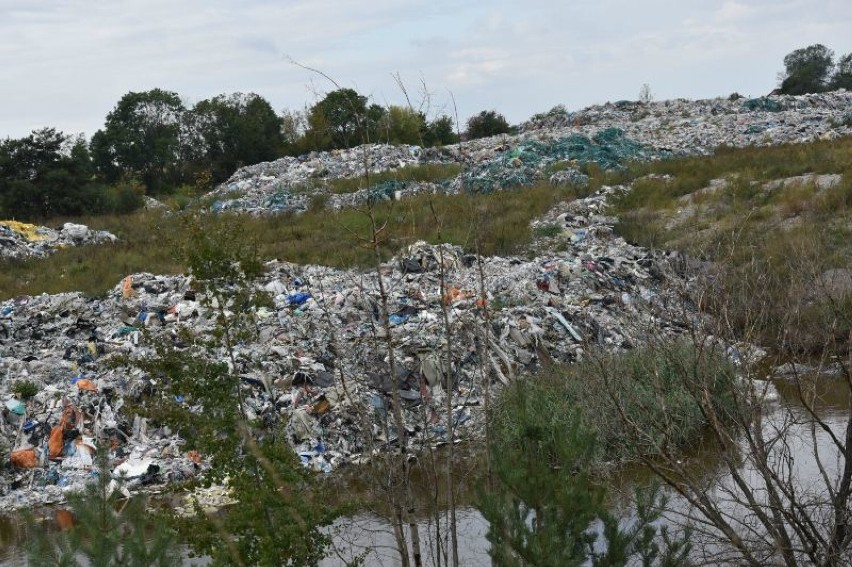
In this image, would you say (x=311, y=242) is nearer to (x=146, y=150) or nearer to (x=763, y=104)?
A: (x=763, y=104)

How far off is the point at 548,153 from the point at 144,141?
1958 centimetres

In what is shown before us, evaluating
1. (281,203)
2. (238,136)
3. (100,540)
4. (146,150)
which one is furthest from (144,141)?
(100,540)

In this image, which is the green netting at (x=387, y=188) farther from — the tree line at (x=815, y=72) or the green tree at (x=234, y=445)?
the tree line at (x=815, y=72)

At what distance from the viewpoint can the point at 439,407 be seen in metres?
8.36

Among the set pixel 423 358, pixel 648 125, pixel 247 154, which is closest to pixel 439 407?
pixel 423 358

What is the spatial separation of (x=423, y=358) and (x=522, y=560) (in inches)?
229

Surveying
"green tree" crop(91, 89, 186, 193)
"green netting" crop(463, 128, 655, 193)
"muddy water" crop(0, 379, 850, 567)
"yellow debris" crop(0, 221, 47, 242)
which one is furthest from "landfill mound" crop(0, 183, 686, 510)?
"green tree" crop(91, 89, 186, 193)

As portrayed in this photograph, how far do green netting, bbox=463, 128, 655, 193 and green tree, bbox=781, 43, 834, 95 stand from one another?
18439 mm

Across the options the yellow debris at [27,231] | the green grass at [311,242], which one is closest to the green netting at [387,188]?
the green grass at [311,242]

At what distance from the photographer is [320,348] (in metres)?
9.73

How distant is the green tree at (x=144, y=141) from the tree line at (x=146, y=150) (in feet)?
0.13

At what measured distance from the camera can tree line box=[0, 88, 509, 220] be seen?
23.5 metres

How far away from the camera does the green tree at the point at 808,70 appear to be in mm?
38562

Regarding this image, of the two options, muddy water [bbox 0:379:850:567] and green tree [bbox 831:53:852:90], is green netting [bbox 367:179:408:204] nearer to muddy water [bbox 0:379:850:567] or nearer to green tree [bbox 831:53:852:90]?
muddy water [bbox 0:379:850:567]
